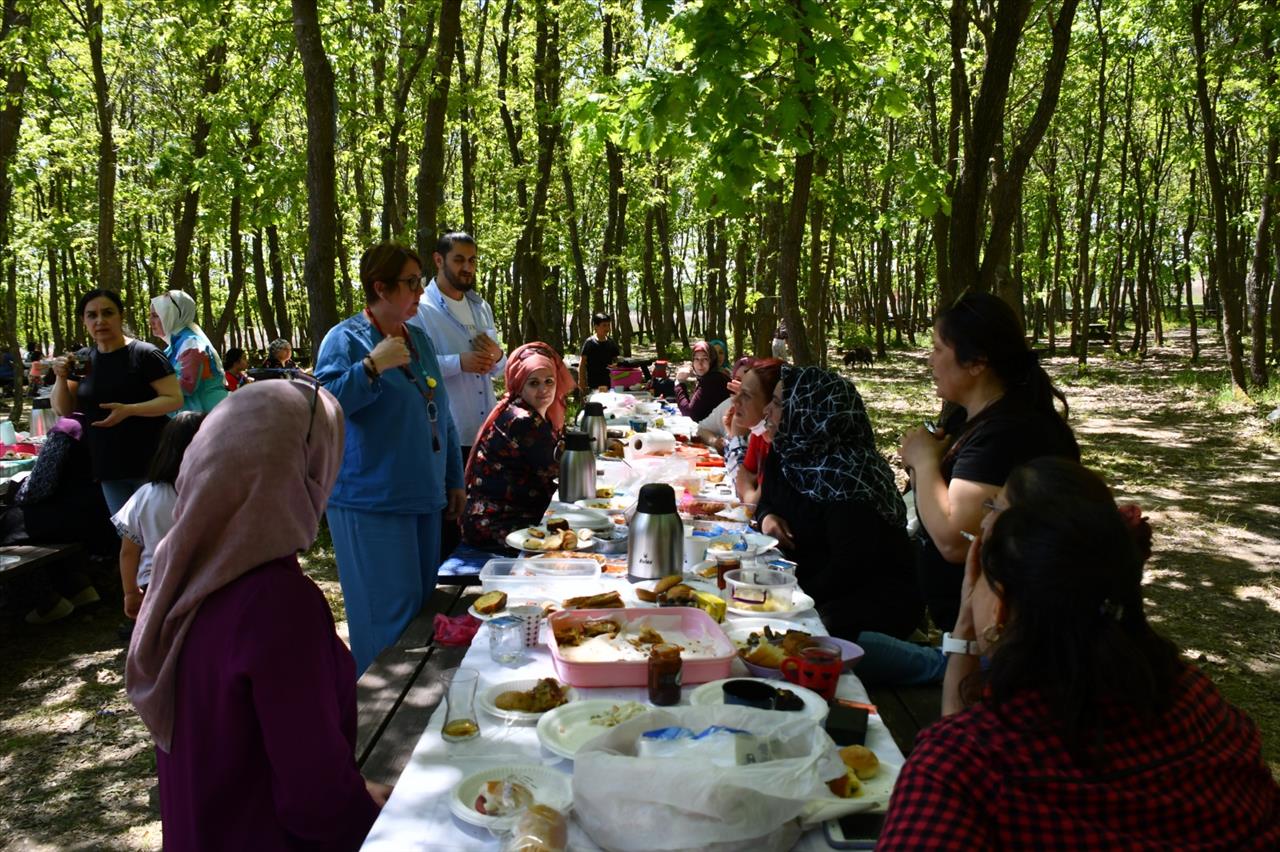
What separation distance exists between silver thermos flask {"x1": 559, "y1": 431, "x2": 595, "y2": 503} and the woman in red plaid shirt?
145 inches

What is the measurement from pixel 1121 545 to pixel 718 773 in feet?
2.64

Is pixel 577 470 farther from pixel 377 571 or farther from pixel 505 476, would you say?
pixel 377 571

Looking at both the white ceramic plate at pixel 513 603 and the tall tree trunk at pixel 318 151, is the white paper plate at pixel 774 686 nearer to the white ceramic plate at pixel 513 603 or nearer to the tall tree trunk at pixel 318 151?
the white ceramic plate at pixel 513 603

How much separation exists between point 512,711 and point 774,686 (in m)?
0.68

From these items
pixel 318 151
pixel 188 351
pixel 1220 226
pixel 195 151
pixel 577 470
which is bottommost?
pixel 577 470

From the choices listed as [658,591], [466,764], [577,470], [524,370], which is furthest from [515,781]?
[524,370]

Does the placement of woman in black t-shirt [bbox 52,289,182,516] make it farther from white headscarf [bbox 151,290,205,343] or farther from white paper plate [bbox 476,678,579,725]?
white paper plate [bbox 476,678,579,725]

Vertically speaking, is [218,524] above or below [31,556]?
above

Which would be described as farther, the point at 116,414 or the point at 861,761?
the point at 116,414

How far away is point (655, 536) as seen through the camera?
11.3ft

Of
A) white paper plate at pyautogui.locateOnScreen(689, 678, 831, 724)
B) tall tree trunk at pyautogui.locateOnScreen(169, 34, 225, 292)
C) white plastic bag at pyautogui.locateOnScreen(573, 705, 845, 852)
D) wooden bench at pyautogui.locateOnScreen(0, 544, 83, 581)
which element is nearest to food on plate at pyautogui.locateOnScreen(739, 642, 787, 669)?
white paper plate at pyautogui.locateOnScreen(689, 678, 831, 724)

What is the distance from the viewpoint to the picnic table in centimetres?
182

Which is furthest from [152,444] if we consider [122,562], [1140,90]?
[1140,90]

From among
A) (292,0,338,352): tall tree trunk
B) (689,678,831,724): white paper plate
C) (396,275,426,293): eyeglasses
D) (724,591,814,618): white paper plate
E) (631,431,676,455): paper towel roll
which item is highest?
(292,0,338,352): tall tree trunk
